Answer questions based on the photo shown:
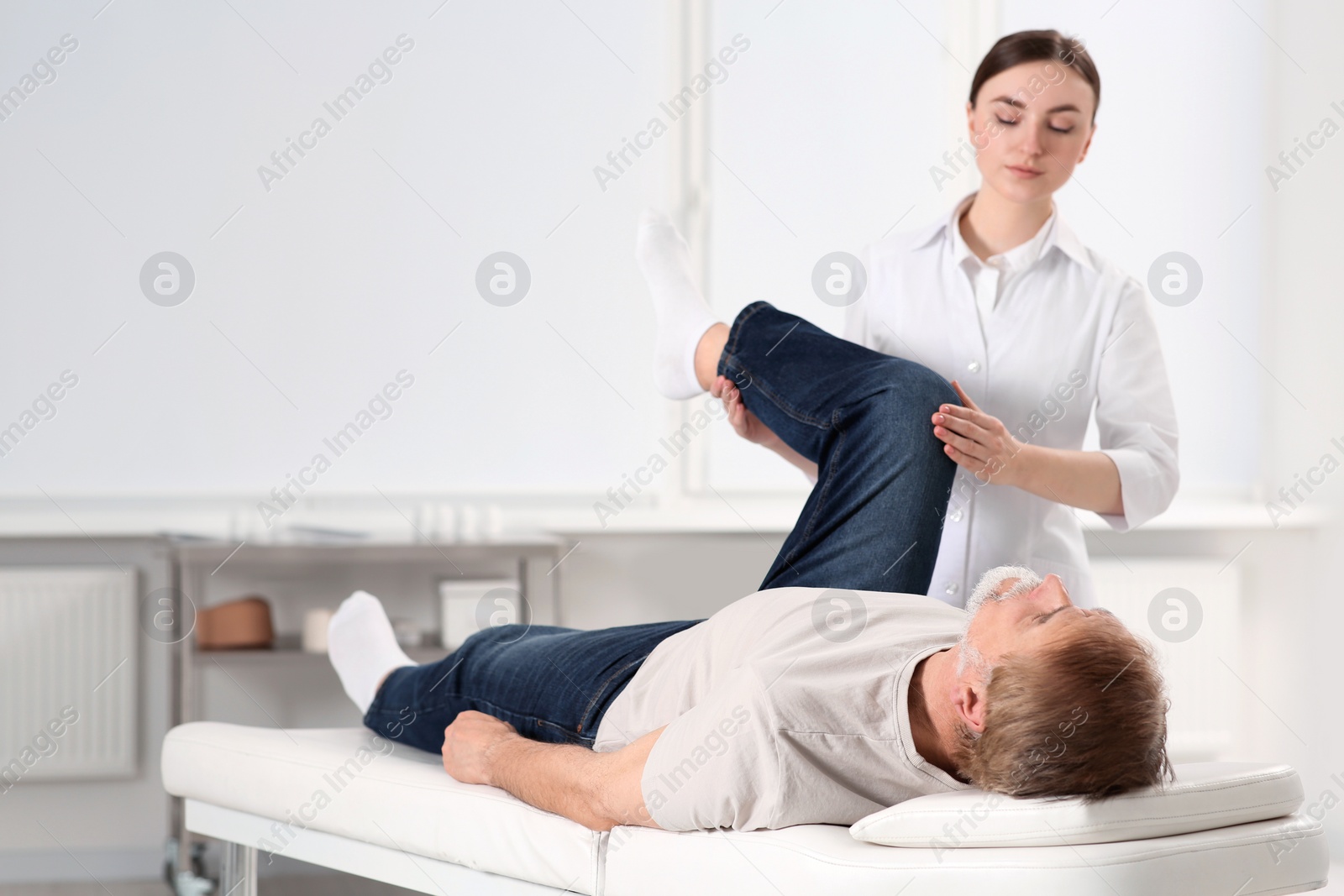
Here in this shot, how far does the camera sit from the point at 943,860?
1032 millimetres

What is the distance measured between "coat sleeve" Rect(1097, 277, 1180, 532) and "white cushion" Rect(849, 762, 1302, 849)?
0.52 meters

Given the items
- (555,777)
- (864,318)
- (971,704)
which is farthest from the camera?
(864,318)

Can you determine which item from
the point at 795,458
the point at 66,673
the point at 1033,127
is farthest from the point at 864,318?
the point at 66,673

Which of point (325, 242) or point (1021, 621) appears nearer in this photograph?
point (1021, 621)

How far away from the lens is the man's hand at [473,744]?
4.55ft

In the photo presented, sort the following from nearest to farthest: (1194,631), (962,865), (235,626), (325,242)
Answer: (962,865), (235,626), (325,242), (1194,631)

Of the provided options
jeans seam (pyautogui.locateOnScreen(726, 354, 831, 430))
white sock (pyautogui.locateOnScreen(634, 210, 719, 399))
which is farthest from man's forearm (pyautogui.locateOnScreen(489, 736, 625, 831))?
white sock (pyautogui.locateOnScreen(634, 210, 719, 399))

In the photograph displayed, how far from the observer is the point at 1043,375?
161 centimetres

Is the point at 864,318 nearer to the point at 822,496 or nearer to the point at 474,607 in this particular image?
the point at 822,496

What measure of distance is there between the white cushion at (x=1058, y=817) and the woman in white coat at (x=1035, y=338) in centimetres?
46

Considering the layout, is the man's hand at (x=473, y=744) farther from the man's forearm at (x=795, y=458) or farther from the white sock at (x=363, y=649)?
the man's forearm at (x=795, y=458)

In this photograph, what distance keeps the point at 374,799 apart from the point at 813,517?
0.65 meters

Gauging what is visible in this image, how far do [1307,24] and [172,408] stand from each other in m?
2.94

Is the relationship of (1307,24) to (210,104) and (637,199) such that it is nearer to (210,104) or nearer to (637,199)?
(637,199)
